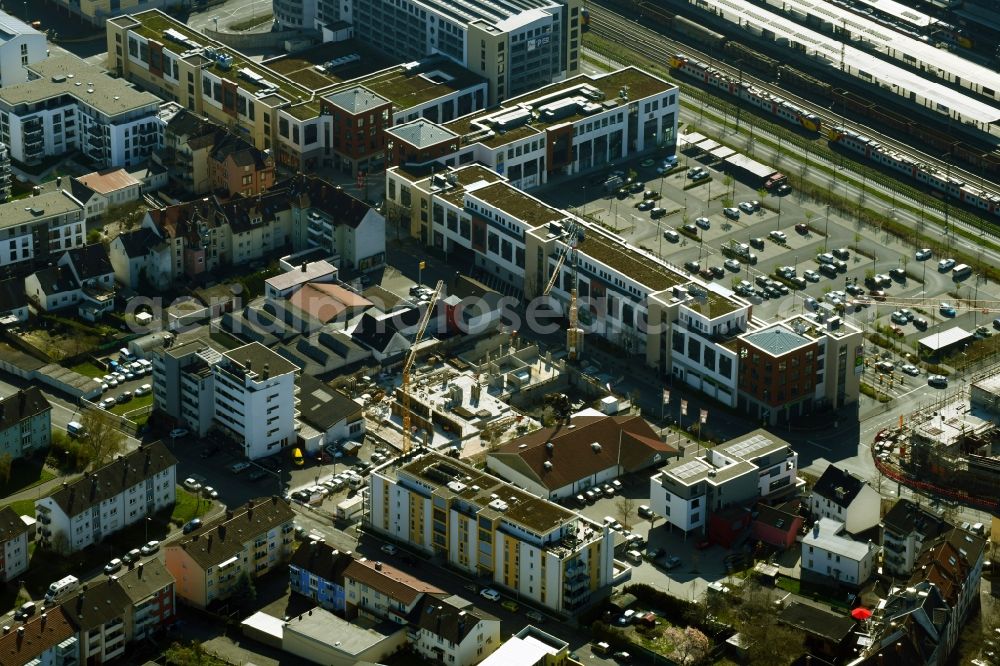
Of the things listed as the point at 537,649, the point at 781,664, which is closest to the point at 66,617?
the point at 537,649

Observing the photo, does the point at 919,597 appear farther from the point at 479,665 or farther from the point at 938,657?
A: the point at 479,665

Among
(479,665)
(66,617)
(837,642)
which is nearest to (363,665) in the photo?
(479,665)

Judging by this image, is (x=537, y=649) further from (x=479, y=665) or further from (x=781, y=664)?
(x=781, y=664)

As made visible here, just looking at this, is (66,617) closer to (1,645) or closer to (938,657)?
(1,645)

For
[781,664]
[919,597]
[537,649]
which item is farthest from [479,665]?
[919,597]
